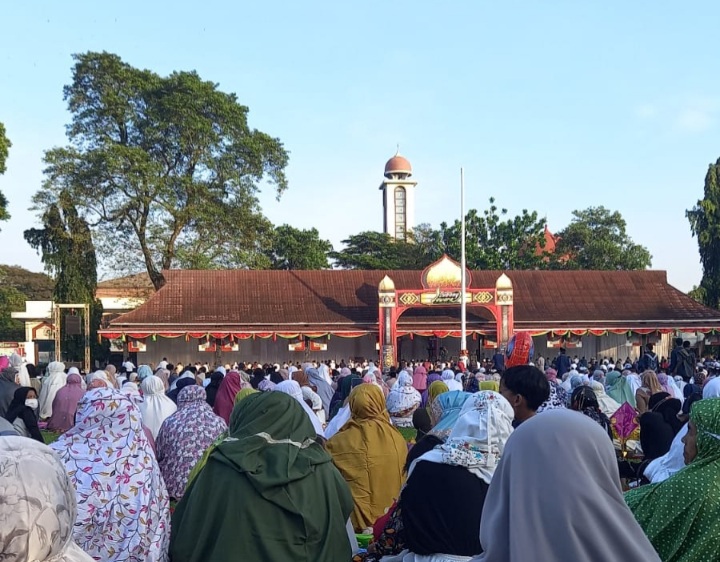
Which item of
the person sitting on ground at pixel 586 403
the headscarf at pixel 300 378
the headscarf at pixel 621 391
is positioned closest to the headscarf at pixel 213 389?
the headscarf at pixel 300 378

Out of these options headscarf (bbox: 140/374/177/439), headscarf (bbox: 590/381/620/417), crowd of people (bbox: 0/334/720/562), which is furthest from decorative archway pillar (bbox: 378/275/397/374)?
crowd of people (bbox: 0/334/720/562)

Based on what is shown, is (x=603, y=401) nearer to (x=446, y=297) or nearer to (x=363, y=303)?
(x=446, y=297)

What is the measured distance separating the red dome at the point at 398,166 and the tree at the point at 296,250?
15528 mm

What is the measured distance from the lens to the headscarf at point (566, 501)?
1950 mm

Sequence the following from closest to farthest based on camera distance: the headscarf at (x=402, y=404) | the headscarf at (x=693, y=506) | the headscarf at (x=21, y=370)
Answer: the headscarf at (x=693, y=506) < the headscarf at (x=402, y=404) < the headscarf at (x=21, y=370)

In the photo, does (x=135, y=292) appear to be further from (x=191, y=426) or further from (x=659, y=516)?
(x=659, y=516)

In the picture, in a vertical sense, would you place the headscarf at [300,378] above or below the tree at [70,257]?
below

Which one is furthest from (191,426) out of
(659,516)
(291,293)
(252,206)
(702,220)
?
(702,220)

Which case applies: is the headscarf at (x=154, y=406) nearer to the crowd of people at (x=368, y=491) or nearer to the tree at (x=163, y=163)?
the crowd of people at (x=368, y=491)

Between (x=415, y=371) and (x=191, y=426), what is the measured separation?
934 cm

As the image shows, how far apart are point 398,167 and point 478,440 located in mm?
49598

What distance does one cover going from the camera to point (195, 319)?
24.0 meters

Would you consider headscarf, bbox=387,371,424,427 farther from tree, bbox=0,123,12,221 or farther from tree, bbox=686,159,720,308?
tree, bbox=686,159,720,308

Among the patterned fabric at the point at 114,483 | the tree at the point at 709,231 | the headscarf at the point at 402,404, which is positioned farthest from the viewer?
the tree at the point at 709,231
